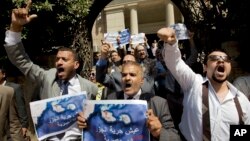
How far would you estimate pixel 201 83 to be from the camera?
3758 millimetres

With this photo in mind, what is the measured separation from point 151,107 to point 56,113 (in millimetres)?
925

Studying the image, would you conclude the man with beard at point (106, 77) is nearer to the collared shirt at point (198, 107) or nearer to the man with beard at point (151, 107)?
the man with beard at point (151, 107)

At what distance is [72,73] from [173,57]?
1.16 metres

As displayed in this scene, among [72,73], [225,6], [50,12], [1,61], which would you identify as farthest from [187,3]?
[72,73]

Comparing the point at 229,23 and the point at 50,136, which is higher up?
the point at 229,23

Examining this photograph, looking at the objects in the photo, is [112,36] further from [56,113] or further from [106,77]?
[56,113]

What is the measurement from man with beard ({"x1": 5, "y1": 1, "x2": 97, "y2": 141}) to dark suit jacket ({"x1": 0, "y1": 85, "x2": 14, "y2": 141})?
79 cm

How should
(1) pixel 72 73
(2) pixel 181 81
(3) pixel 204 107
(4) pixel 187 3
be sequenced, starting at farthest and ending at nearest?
(4) pixel 187 3 → (1) pixel 72 73 → (2) pixel 181 81 → (3) pixel 204 107

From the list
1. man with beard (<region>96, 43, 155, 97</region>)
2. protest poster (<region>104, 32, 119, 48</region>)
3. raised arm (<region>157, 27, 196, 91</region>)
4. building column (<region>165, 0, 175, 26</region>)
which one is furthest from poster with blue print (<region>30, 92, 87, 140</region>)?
building column (<region>165, 0, 175, 26</region>)

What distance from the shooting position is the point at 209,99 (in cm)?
367

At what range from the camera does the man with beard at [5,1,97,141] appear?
4.15 meters

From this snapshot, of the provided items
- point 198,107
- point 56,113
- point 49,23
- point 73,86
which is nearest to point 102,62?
point 73,86

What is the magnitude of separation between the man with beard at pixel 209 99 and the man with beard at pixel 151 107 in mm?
184

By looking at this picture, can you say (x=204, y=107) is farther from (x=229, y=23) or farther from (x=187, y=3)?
(x=187, y=3)
